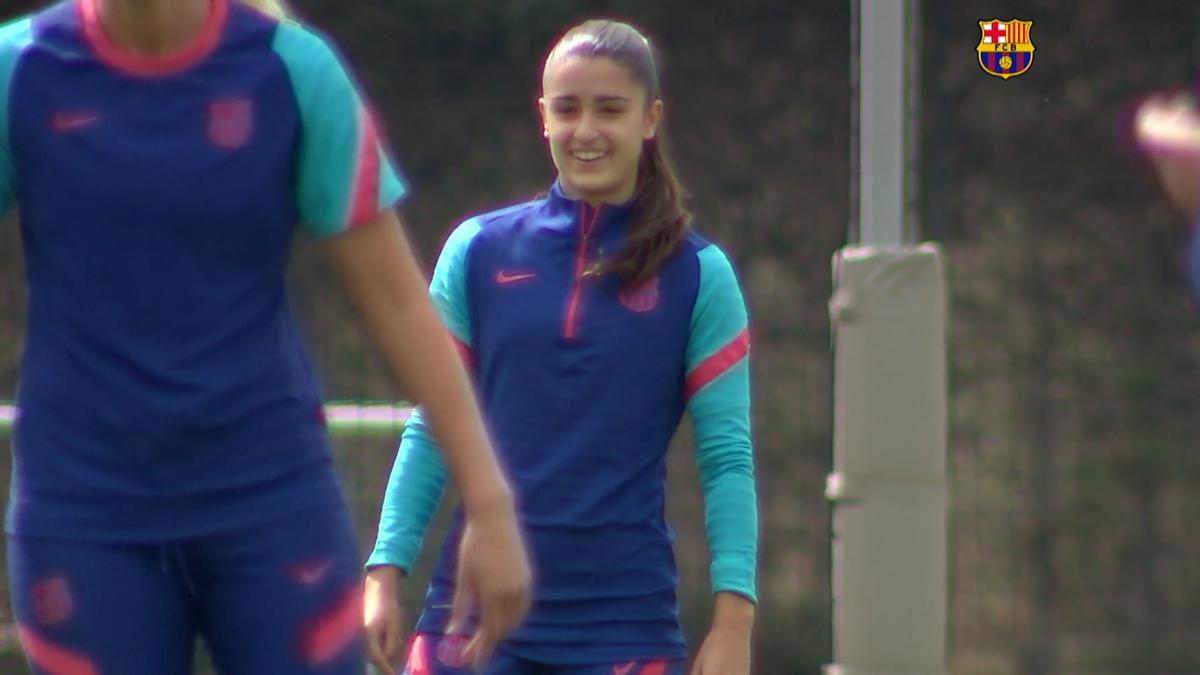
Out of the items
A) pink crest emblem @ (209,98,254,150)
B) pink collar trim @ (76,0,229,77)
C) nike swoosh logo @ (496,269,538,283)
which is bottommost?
nike swoosh logo @ (496,269,538,283)

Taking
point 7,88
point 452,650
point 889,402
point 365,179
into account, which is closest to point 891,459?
point 889,402

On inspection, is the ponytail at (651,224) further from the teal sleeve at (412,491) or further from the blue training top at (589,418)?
the teal sleeve at (412,491)

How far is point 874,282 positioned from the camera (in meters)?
5.38

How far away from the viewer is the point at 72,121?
260cm

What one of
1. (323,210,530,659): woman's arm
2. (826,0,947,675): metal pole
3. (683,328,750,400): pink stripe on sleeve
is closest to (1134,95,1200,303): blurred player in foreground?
(323,210,530,659): woman's arm

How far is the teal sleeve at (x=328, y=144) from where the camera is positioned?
2656 millimetres

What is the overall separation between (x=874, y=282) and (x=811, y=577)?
6.15 ft

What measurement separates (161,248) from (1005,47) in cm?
474

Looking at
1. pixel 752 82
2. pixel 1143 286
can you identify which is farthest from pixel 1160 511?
pixel 752 82

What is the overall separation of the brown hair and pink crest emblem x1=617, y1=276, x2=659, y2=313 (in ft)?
0.03

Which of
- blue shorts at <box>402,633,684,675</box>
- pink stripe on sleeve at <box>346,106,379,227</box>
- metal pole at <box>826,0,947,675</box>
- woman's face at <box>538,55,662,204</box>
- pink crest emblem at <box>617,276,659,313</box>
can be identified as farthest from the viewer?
metal pole at <box>826,0,947,675</box>

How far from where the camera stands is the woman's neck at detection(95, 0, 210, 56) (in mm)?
2605

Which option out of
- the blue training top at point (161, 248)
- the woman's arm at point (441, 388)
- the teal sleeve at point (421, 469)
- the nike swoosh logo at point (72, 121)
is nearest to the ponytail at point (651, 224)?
the teal sleeve at point (421, 469)

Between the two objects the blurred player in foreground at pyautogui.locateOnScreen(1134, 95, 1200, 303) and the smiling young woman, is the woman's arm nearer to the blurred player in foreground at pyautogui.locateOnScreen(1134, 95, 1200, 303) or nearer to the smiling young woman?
the smiling young woman
